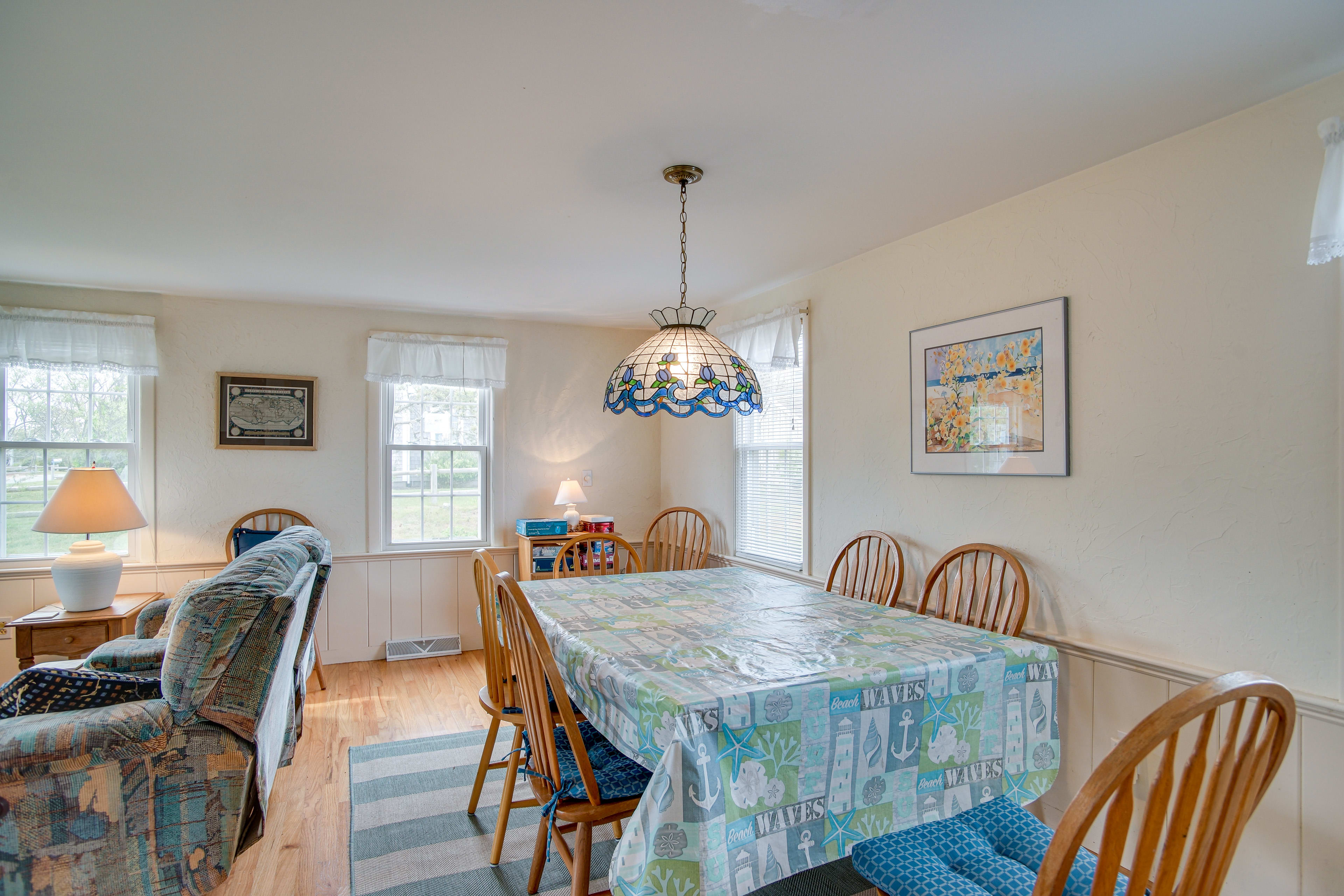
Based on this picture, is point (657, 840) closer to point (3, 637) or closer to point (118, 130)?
point (118, 130)

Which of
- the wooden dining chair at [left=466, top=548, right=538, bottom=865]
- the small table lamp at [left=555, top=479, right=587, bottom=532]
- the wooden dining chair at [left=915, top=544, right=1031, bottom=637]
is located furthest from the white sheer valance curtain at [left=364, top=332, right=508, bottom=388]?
the wooden dining chair at [left=915, top=544, right=1031, bottom=637]

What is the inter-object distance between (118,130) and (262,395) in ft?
8.09

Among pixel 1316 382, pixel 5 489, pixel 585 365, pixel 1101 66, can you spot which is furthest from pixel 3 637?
pixel 1316 382

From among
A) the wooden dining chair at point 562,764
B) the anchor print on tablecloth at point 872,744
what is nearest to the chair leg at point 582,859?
the wooden dining chair at point 562,764

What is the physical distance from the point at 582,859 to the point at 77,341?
4020 millimetres

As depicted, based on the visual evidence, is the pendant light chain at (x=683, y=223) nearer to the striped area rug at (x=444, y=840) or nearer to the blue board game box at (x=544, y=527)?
the striped area rug at (x=444, y=840)

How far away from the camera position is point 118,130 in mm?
2115

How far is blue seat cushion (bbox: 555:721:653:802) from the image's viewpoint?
1.76 meters

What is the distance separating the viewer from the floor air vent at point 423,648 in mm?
4641

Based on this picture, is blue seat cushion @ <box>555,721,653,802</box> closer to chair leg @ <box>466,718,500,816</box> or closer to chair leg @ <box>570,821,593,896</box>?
chair leg @ <box>570,821,593,896</box>

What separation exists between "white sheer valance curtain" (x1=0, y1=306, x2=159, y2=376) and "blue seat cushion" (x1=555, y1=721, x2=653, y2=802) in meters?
3.56

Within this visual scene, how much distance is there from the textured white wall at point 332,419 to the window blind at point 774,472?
119 centimetres

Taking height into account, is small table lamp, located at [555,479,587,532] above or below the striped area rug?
above

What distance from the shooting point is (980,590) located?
2740 millimetres
